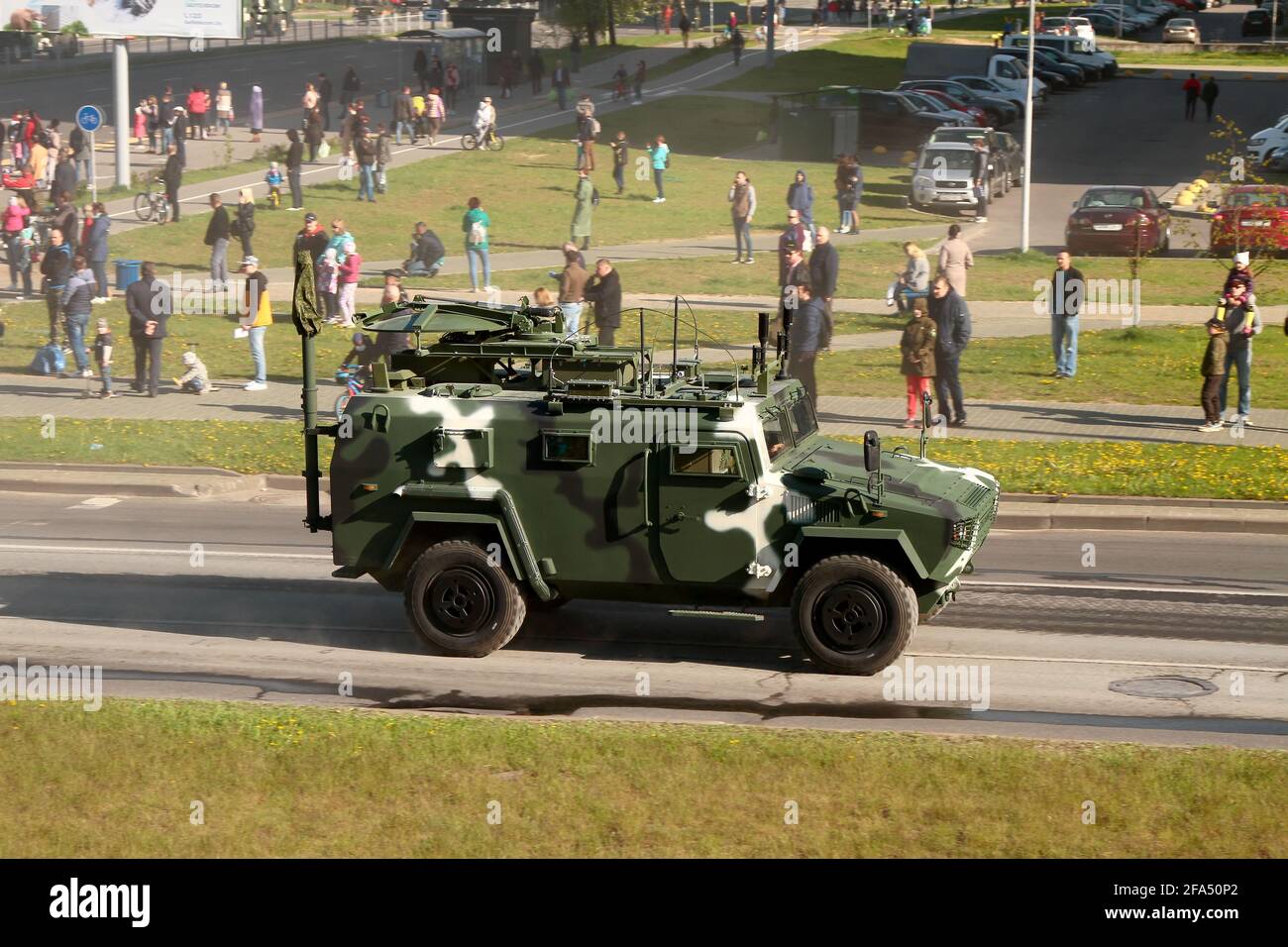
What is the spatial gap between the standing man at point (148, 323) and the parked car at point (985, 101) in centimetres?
3681

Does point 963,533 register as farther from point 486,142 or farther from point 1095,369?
point 486,142

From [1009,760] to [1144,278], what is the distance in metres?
26.8

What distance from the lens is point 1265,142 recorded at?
177ft

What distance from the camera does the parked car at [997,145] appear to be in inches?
1889

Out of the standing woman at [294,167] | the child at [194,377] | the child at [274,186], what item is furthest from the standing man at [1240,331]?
the child at [274,186]

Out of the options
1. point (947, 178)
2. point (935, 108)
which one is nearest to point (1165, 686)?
point (947, 178)

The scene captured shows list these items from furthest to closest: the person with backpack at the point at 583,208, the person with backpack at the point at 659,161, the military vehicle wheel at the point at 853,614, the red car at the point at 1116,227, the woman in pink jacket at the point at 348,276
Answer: the person with backpack at the point at 659,161 → the red car at the point at 1116,227 → the person with backpack at the point at 583,208 → the woman in pink jacket at the point at 348,276 → the military vehicle wheel at the point at 853,614

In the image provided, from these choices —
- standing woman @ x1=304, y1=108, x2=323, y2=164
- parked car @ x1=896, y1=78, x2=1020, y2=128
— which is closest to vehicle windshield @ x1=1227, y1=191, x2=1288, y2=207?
parked car @ x1=896, y1=78, x2=1020, y2=128

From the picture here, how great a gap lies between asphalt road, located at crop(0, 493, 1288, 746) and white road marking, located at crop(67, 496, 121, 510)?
1.62 metres

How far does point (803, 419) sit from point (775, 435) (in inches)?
38.3

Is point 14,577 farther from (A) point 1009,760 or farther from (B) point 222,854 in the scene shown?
(A) point 1009,760

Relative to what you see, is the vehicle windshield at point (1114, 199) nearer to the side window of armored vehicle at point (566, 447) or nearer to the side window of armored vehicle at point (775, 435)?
the side window of armored vehicle at point (775, 435)
